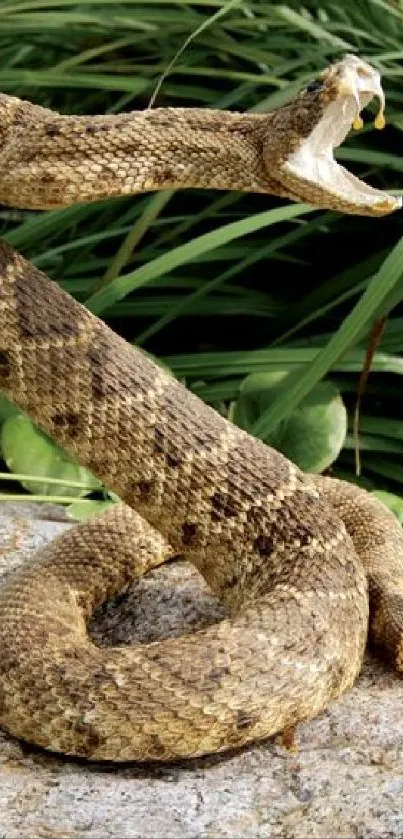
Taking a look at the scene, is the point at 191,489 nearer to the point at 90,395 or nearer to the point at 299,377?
the point at 90,395

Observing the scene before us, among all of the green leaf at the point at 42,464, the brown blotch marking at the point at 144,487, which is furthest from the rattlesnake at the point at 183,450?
the green leaf at the point at 42,464

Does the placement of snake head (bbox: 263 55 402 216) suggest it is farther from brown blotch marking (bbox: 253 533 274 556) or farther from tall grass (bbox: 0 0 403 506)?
tall grass (bbox: 0 0 403 506)

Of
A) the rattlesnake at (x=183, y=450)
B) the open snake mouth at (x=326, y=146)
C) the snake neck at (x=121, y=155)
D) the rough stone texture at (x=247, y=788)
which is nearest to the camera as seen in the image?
the rough stone texture at (x=247, y=788)

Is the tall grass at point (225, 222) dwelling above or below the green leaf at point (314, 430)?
above

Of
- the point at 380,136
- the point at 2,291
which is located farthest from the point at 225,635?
the point at 380,136

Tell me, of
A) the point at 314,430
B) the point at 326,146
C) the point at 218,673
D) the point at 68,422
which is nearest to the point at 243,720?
the point at 218,673

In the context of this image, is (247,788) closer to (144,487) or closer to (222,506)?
(222,506)

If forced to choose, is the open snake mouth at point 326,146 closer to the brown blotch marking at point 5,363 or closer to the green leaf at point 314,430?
the brown blotch marking at point 5,363
